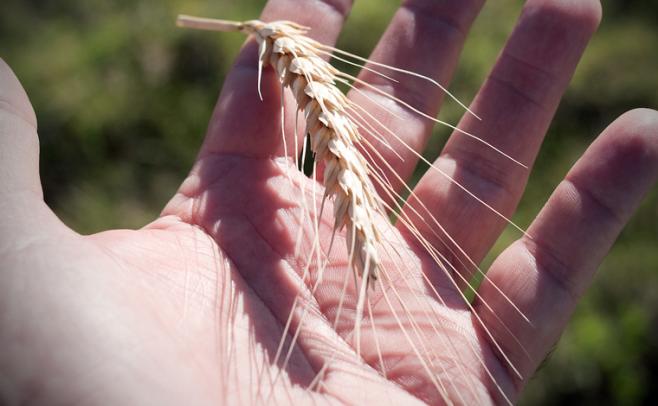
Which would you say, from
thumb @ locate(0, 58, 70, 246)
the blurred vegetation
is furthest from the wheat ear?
the blurred vegetation

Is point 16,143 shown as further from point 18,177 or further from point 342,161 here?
point 342,161

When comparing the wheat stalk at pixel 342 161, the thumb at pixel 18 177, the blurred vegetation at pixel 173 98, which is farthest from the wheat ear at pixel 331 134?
the blurred vegetation at pixel 173 98

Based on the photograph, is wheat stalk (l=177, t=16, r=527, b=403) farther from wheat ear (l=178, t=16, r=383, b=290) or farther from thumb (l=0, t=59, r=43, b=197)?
thumb (l=0, t=59, r=43, b=197)

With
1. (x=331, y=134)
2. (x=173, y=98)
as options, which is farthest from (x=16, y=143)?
(x=173, y=98)

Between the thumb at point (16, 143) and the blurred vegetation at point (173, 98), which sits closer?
the thumb at point (16, 143)

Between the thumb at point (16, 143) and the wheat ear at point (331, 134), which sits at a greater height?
the wheat ear at point (331, 134)

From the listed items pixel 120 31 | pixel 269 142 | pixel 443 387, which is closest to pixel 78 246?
pixel 269 142

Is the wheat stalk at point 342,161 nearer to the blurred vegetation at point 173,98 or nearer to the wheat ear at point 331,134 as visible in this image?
the wheat ear at point 331,134
